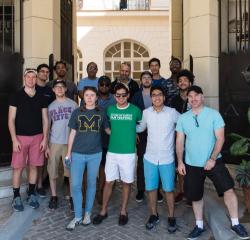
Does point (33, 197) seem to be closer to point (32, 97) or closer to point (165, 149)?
point (32, 97)

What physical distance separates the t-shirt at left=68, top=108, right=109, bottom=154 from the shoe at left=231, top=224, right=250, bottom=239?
1.99m

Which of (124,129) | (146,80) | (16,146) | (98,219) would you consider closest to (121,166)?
(124,129)

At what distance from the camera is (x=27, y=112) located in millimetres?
5914

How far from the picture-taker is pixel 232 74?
7414 mm

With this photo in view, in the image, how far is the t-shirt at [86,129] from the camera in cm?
542

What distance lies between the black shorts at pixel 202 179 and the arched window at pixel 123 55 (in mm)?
19087

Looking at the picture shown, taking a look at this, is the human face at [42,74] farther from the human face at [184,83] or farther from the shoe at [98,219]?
the shoe at [98,219]

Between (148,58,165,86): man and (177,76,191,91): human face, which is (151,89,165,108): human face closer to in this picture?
(177,76,191,91): human face

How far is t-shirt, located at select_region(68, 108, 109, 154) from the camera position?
5422 millimetres

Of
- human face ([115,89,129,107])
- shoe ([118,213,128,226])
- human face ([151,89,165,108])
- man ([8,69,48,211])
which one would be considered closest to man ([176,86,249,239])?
human face ([151,89,165,108])

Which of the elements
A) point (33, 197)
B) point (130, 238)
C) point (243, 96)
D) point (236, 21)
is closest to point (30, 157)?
point (33, 197)

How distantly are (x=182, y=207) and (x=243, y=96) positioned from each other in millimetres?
2358

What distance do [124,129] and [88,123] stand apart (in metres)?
0.48

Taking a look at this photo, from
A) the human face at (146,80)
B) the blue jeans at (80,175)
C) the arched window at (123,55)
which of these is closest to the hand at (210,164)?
the blue jeans at (80,175)
